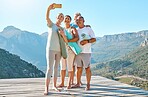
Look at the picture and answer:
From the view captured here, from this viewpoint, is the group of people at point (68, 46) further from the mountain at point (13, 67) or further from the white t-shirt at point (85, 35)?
the mountain at point (13, 67)

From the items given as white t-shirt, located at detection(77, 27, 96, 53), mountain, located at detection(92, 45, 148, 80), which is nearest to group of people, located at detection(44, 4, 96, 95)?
white t-shirt, located at detection(77, 27, 96, 53)

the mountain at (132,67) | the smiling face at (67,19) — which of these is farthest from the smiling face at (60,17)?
the mountain at (132,67)

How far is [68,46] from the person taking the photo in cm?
494

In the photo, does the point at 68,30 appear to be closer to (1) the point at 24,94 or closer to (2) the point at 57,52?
(2) the point at 57,52

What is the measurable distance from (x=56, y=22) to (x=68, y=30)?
1.05ft

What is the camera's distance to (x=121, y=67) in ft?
529

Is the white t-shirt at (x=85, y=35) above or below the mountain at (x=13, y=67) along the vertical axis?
below

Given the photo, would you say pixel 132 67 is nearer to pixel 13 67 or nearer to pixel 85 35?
pixel 13 67

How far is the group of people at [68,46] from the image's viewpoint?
449cm

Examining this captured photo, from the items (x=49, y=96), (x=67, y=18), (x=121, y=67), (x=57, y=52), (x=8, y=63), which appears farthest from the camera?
(x=121, y=67)

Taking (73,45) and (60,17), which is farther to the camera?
(73,45)

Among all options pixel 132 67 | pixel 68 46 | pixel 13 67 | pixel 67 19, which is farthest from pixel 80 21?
pixel 132 67

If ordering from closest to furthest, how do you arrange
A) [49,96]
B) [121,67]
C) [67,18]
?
1. [49,96]
2. [67,18]
3. [121,67]

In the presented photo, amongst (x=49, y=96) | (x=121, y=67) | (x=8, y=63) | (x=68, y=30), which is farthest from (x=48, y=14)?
(x=121, y=67)
